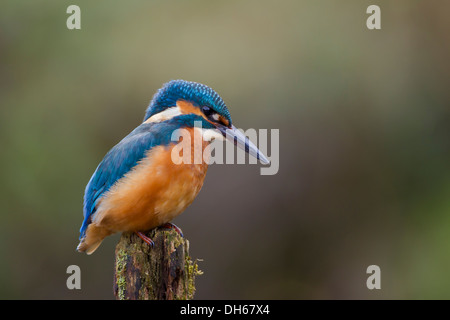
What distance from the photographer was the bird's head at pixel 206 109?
3.13 meters

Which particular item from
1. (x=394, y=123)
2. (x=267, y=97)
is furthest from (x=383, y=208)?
(x=267, y=97)

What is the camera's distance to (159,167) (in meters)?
3.06

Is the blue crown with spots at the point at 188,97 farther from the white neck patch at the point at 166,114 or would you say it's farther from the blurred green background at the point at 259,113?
the blurred green background at the point at 259,113

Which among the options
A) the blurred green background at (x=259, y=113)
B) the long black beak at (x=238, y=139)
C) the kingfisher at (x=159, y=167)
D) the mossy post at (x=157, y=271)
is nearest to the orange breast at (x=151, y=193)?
the kingfisher at (x=159, y=167)

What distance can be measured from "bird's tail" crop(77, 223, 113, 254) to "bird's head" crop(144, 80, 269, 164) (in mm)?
769

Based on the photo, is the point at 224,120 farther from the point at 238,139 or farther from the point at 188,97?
the point at 188,97

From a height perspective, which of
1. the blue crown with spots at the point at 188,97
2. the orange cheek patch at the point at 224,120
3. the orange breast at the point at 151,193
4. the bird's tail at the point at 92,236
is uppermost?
the blue crown with spots at the point at 188,97

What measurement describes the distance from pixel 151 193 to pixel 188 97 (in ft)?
1.97

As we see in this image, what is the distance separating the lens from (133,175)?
10.2 feet

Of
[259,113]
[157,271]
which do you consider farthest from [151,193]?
[259,113]

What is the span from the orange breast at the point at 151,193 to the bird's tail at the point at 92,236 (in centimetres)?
17

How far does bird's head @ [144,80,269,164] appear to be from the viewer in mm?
3135

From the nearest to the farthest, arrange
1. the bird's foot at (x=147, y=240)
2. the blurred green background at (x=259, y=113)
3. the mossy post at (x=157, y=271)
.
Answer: the mossy post at (x=157, y=271), the bird's foot at (x=147, y=240), the blurred green background at (x=259, y=113)

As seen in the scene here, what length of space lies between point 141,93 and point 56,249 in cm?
216
